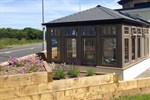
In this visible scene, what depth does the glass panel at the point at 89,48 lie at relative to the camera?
51.9 ft

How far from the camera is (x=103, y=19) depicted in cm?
1534

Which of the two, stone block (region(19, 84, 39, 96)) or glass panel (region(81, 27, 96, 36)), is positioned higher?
glass panel (region(81, 27, 96, 36))

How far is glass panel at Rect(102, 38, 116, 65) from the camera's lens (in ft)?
50.1

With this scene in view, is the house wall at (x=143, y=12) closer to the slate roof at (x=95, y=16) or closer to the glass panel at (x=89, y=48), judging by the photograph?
the slate roof at (x=95, y=16)

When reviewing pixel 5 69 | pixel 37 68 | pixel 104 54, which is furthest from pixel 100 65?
pixel 5 69

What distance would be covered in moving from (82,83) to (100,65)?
516 cm

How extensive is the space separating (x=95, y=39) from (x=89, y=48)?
25.8 inches

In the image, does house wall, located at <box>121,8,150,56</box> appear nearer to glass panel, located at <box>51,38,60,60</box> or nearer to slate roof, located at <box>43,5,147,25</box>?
slate roof, located at <box>43,5,147,25</box>

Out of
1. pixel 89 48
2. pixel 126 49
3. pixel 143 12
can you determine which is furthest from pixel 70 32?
pixel 143 12

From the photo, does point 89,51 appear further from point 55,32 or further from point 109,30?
point 55,32

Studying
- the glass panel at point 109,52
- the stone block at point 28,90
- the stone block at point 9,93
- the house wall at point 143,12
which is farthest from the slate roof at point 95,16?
the stone block at point 9,93

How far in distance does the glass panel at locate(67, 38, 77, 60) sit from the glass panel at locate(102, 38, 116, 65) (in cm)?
192

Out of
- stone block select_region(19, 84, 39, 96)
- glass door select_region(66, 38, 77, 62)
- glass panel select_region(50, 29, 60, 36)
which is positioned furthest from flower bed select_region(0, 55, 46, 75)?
glass panel select_region(50, 29, 60, 36)

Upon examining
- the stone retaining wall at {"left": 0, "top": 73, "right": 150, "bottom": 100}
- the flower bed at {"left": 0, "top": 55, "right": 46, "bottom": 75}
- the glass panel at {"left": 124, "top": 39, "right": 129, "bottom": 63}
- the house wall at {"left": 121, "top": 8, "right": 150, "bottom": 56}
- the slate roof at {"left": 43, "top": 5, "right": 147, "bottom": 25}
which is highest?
the house wall at {"left": 121, "top": 8, "right": 150, "bottom": 56}
